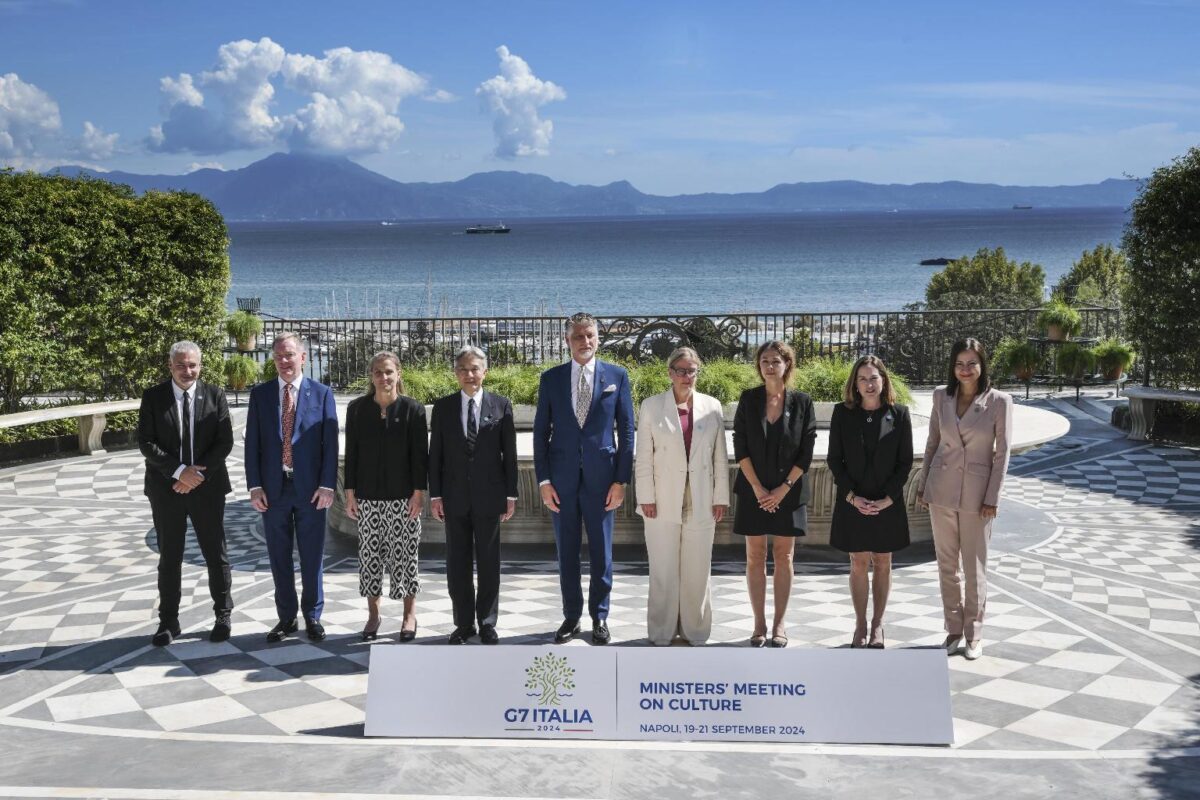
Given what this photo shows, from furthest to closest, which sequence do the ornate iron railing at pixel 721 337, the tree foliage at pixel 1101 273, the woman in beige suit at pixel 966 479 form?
the tree foliage at pixel 1101 273, the ornate iron railing at pixel 721 337, the woman in beige suit at pixel 966 479

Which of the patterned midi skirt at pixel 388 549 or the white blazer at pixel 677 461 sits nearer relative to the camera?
the white blazer at pixel 677 461

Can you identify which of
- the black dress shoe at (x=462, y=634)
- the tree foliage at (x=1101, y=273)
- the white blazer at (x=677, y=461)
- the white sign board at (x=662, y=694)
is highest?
the tree foliage at (x=1101, y=273)

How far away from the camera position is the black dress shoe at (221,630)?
5.93m

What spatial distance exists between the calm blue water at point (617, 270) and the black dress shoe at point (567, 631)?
30.3 m

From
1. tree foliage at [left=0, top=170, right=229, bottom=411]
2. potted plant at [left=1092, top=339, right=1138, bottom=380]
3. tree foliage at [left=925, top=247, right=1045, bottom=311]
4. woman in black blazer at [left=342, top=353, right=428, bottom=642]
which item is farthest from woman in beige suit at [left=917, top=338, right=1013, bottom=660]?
tree foliage at [left=925, top=247, right=1045, bottom=311]

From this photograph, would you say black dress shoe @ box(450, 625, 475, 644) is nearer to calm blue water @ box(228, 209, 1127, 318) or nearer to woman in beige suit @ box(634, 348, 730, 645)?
woman in beige suit @ box(634, 348, 730, 645)

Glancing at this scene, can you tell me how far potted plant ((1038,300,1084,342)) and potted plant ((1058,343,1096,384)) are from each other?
215 mm

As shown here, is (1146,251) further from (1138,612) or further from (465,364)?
(465,364)

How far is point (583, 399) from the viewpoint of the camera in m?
5.72

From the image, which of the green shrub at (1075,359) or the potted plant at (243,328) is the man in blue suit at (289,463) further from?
the green shrub at (1075,359)

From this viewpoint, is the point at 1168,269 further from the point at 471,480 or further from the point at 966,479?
the point at 471,480

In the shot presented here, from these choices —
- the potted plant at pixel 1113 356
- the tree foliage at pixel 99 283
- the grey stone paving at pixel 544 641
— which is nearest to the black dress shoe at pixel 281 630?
the grey stone paving at pixel 544 641

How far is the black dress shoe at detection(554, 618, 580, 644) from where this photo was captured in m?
5.80

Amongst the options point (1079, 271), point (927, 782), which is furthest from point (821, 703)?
point (1079, 271)
